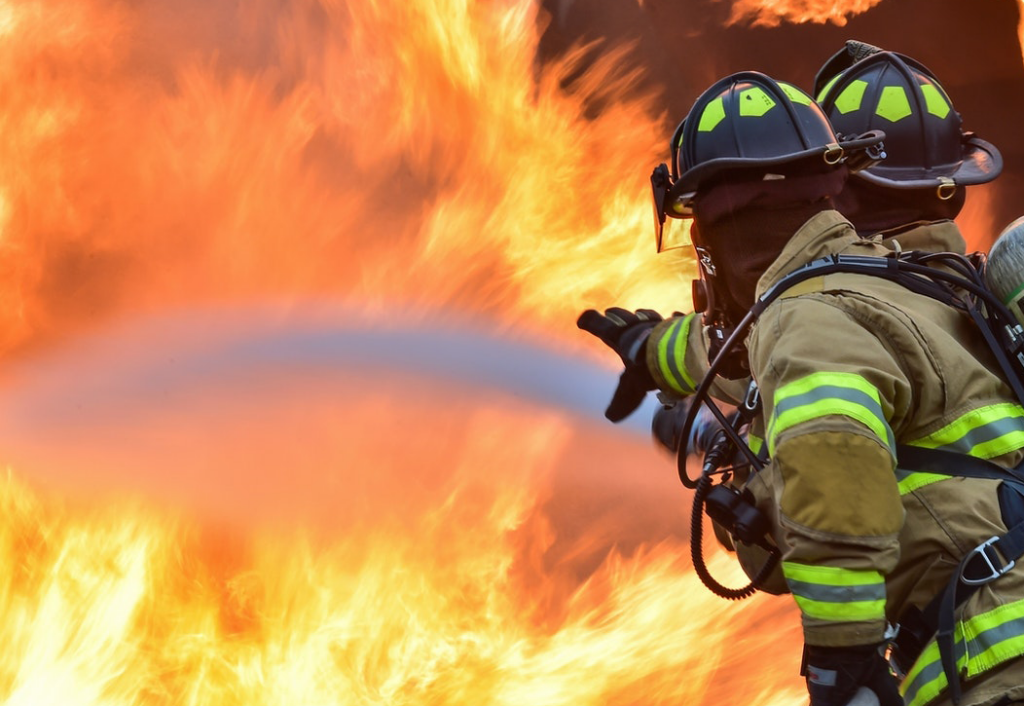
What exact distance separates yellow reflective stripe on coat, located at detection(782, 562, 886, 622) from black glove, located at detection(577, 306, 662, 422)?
1.57m

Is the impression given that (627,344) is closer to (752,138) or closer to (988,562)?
(752,138)

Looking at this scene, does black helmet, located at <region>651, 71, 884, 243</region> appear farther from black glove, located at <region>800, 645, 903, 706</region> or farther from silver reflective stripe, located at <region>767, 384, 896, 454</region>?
black glove, located at <region>800, 645, 903, 706</region>

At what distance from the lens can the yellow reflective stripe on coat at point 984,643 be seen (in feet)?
6.78

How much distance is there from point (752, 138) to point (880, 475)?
99 centimetres

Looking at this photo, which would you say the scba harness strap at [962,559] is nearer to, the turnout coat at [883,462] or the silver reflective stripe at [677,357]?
the turnout coat at [883,462]

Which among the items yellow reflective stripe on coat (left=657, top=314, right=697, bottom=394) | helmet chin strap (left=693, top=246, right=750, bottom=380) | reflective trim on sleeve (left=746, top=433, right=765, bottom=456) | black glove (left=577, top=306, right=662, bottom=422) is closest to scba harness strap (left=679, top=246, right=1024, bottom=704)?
reflective trim on sleeve (left=746, top=433, right=765, bottom=456)

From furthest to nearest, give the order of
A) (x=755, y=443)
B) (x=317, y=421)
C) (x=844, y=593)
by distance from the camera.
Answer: (x=317, y=421), (x=755, y=443), (x=844, y=593)

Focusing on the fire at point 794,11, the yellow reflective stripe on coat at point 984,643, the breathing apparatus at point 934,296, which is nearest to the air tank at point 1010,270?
the breathing apparatus at point 934,296

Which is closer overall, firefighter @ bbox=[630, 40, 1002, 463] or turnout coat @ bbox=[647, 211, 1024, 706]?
turnout coat @ bbox=[647, 211, 1024, 706]

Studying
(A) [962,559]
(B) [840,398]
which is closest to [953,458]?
(A) [962,559]

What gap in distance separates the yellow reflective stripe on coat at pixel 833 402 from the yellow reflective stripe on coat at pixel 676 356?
134 cm

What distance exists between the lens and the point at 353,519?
3.72 m

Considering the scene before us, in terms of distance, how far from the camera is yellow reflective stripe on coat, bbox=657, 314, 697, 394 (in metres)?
3.42

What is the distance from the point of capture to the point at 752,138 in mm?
2629
